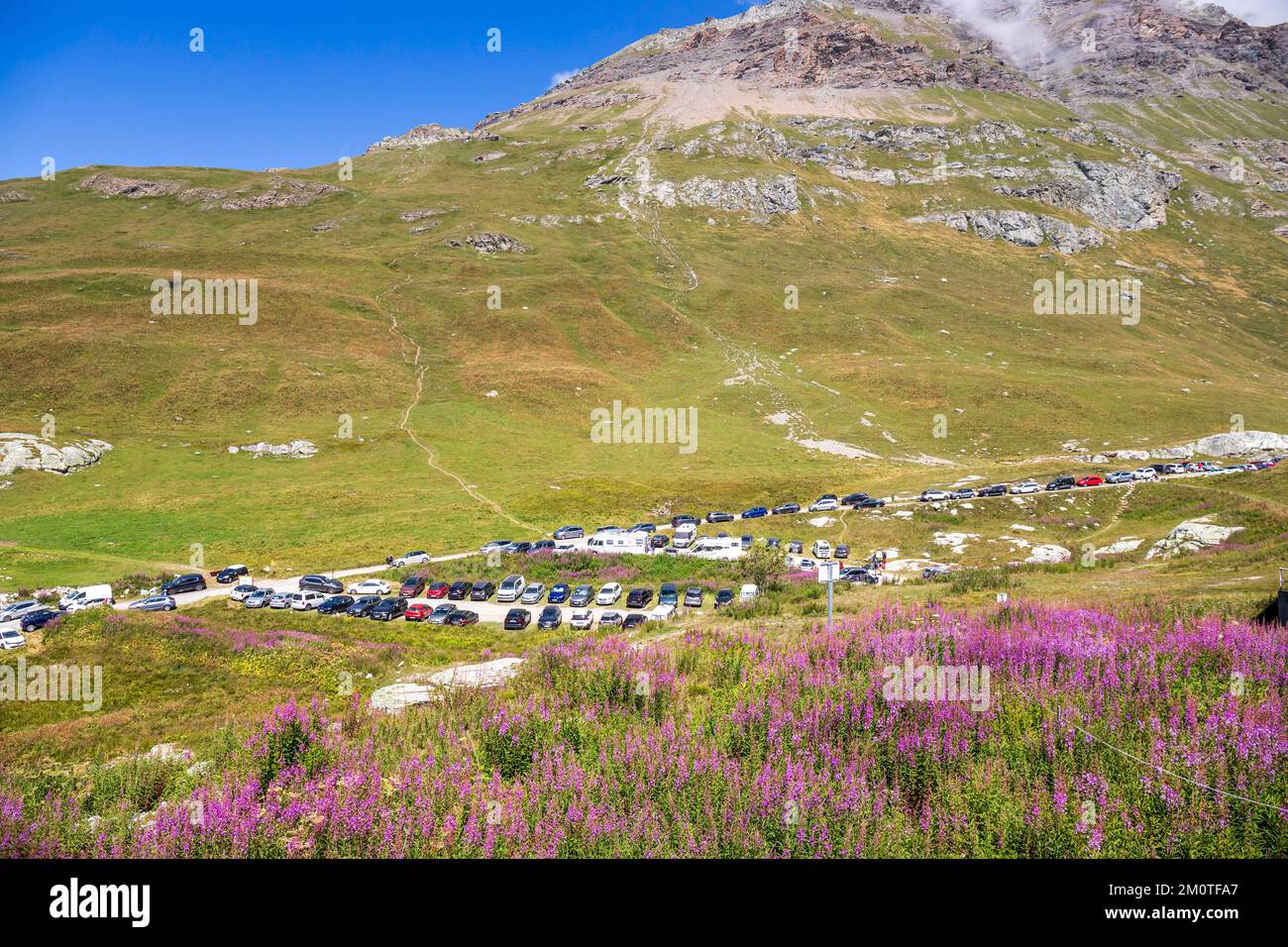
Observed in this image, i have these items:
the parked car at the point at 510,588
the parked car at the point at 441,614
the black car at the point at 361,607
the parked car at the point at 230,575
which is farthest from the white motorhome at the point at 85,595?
the parked car at the point at 510,588

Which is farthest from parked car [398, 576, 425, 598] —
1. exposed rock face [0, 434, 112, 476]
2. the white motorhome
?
exposed rock face [0, 434, 112, 476]

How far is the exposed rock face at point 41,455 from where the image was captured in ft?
229

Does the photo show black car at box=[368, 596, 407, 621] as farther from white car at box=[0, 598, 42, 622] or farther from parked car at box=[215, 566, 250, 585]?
white car at box=[0, 598, 42, 622]

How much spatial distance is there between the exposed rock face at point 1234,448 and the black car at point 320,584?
97.4m

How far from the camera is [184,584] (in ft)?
145

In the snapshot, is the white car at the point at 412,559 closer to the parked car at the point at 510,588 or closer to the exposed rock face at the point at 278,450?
the parked car at the point at 510,588

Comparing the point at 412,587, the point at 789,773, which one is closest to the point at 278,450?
the point at 412,587

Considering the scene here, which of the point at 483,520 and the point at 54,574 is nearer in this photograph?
the point at 54,574

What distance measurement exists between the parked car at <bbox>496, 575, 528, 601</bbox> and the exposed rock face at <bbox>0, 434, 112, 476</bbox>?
2592 inches

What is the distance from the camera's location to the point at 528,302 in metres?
141
